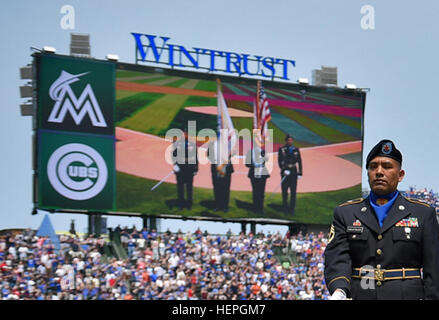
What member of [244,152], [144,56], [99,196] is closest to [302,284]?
[244,152]

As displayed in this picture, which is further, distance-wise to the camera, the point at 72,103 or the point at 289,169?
the point at 289,169

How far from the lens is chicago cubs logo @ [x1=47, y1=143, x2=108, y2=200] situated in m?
39.0

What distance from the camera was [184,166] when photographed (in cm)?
4119

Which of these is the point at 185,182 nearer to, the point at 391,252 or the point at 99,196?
the point at 99,196

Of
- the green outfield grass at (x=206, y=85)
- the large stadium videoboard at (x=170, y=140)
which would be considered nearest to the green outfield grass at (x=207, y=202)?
the large stadium videoboard at (x=170, y=140)

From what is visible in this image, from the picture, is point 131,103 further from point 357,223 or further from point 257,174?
point 357,223

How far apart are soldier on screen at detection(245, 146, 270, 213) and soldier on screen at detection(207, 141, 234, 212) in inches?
44.0

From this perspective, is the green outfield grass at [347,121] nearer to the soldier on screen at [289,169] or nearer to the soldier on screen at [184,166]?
the soldier on screen at [289,169]

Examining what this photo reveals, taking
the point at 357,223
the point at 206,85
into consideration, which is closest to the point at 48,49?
the point at 206,85

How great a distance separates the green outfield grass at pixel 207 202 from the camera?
132 ft

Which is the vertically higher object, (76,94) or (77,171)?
(76,94)

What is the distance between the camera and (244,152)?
139 feet

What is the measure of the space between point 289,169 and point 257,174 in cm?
197
